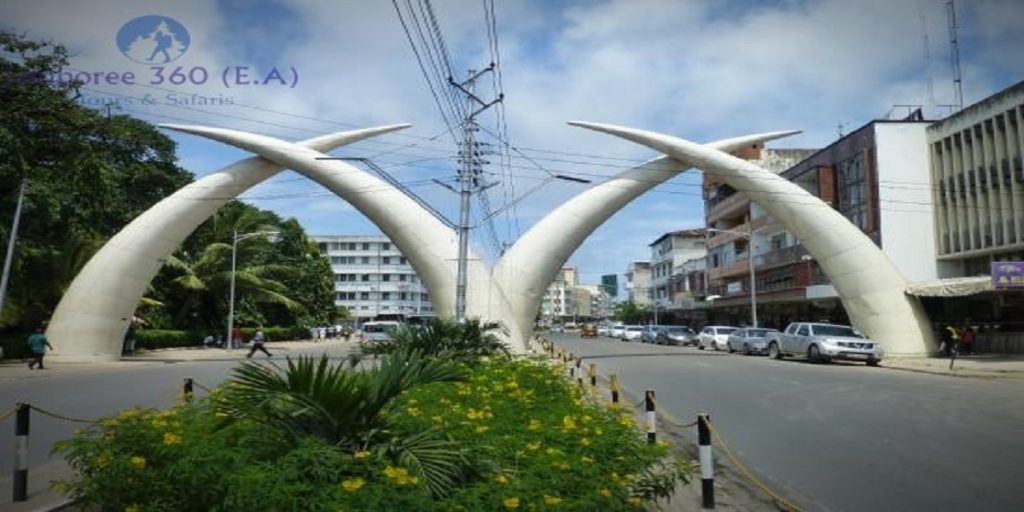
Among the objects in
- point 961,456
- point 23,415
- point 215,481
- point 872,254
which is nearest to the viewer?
point 215,481

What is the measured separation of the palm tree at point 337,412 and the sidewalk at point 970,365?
2181cm

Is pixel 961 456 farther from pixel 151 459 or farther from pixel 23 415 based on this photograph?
pixel 23 415

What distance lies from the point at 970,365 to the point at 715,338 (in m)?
19.9

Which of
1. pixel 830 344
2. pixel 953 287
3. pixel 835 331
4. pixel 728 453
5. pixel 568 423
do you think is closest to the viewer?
pixel 568 423

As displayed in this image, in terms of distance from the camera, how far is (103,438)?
5.36m

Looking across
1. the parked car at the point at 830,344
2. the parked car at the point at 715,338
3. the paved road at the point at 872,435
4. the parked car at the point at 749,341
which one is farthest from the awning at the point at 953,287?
the parked car at the point at 715,338

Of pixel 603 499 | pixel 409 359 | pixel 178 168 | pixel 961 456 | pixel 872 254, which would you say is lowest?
pixel 961 456

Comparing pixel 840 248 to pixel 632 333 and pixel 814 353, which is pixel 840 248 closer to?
pixel 814 353

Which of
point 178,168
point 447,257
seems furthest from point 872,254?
point 178,168

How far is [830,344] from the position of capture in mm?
29000

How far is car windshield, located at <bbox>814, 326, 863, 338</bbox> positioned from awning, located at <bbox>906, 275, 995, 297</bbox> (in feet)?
13.1

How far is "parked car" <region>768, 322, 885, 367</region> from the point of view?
28719 mm

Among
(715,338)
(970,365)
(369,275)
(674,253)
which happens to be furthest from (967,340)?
(369,275)

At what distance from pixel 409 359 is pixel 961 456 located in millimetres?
6703
